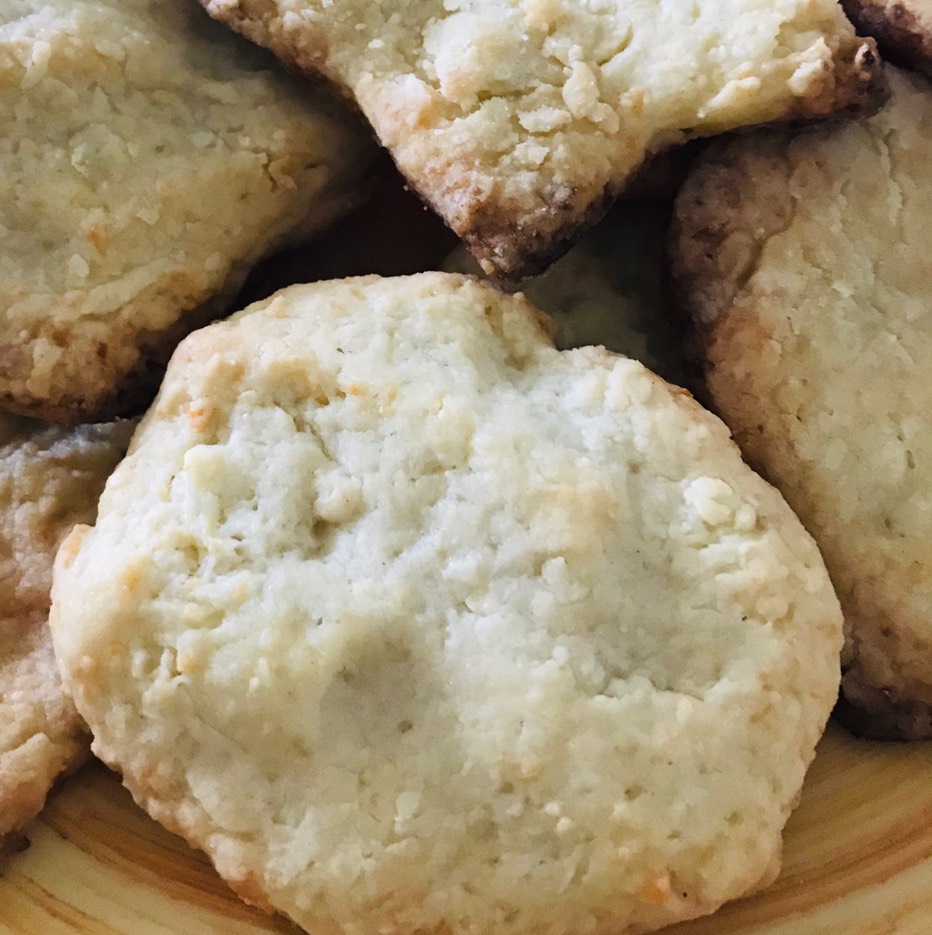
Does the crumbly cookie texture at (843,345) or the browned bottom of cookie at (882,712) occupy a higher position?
the crumbly cookie texture at (843,345)

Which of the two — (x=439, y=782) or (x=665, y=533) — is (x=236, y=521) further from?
(x=665, y=533)

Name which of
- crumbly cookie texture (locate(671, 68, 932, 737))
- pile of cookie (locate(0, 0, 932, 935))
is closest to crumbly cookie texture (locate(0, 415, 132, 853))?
pile of cookie (locate(0, 0, 932, 935))

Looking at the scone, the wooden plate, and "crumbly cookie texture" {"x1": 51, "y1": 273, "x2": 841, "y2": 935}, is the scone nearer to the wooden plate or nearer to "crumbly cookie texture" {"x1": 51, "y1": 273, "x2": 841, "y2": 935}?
"crumbly cookie texture" {"x1": 51, "y1": 273, "x2": 841, "y2": 935}

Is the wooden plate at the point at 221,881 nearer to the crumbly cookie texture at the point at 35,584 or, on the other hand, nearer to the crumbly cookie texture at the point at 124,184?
the crumbly cookie texture at the point at 35,584

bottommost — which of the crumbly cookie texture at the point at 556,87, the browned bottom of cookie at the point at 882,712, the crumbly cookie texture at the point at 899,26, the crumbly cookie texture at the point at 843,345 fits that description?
the browned bottom of cookie at the point at 882,712

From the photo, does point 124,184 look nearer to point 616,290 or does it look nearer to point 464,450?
point 464,450

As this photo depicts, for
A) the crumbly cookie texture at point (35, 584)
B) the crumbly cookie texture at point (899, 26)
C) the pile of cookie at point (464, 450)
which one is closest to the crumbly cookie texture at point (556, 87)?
the pile of cookie at point (464, 450)

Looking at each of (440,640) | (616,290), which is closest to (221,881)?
(440,640)
